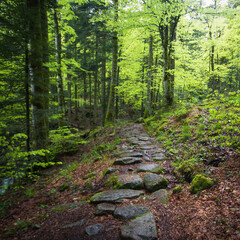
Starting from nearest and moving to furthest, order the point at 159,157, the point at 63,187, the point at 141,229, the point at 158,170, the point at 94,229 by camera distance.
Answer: the point at 141,229 < the point at 94,229 < the point at 158,170 < the point at 63,187 < the point at 159,157

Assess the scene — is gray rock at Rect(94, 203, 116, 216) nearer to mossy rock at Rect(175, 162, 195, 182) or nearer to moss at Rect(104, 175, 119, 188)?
moss at Rect(104, 175, 119, 188)

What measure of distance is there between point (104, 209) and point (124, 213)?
44cm

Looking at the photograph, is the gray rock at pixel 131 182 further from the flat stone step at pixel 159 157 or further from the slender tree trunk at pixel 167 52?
the slender tree trunk at pixel 167 52

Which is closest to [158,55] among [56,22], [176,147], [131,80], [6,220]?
[131,80]

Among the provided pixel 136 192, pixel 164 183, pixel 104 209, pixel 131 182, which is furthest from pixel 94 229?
pixel 164 183

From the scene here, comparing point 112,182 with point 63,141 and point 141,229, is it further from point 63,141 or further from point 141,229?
point 63,141

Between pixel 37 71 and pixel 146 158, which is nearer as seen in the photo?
pixel 37 71

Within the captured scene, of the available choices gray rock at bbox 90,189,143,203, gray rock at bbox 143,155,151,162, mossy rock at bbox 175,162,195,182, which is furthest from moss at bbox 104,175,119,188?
mossy rock at bbox 175,162,195,182

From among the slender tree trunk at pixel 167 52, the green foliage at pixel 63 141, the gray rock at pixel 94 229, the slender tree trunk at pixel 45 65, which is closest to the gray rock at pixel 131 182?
the gray rock at pixel 94 229

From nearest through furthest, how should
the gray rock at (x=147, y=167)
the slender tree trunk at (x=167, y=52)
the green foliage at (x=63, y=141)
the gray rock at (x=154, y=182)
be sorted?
1. the gray rock at (x=154, y=182)
2. the gray rock at (x=147, y=167)
3. the green foliage at (x=63, y=141)
4. the slender tree trunk at (x=167, y=52)

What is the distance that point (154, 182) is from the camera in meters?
3.80

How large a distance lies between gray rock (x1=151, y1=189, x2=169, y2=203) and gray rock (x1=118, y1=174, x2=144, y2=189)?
43 cm

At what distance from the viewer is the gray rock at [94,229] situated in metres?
2.46

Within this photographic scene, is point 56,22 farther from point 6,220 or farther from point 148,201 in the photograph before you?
point 148,201
